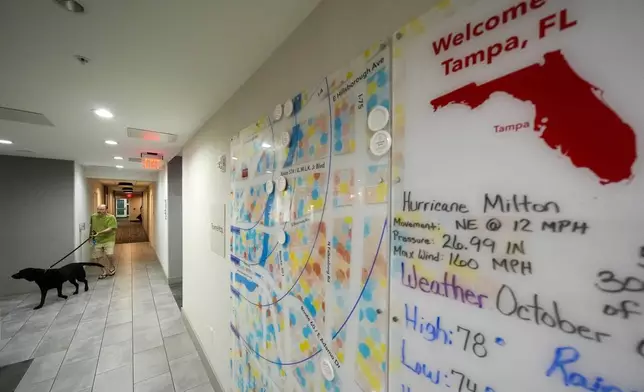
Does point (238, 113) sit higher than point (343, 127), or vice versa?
point (238, 113)

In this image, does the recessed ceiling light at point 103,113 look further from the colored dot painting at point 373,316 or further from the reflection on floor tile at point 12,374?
the colored dot painting at point 373,316

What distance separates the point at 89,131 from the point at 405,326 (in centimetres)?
360

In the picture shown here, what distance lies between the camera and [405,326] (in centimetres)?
63

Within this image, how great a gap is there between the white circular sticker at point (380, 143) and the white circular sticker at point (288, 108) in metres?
0.51

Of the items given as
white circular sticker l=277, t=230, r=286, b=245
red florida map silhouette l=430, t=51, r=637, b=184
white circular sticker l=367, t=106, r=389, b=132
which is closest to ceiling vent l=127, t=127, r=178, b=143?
white circular sticker l=277, t=230, r=286, b=245

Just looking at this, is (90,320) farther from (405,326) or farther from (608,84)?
(608,84)

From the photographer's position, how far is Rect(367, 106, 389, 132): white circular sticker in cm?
68

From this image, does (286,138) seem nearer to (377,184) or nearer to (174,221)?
(377,184)

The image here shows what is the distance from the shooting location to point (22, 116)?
82.8 inches

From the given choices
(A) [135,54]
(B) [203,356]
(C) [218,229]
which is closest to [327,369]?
(C) [218,229]

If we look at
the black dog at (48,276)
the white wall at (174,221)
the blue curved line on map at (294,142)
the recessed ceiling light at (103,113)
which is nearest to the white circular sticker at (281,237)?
the blue curved line on map at (294,142)

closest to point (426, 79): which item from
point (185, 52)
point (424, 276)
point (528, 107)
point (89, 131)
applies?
point (528, 107)

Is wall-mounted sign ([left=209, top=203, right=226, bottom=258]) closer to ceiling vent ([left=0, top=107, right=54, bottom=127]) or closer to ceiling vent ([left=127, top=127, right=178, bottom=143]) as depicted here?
ceiling vent ([left=127, top=127, right=178, bottom=143])

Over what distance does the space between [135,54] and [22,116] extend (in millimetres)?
1850
